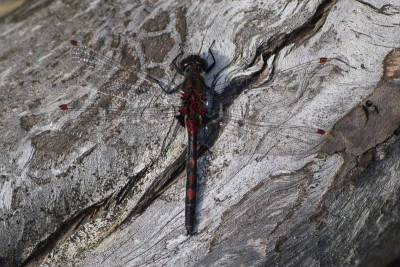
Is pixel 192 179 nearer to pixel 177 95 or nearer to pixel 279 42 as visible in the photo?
pixel 177 95

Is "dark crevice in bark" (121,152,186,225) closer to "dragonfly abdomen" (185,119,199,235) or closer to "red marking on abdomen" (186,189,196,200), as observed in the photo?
"dragonfly abdomen" (185,119,199,235)

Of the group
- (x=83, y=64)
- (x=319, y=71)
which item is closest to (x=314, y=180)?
(x=319, y=71)

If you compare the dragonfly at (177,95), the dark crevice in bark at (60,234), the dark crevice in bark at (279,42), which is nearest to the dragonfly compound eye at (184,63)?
the dragonfly at (177,95)

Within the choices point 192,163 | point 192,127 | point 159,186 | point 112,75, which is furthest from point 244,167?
point 112,75

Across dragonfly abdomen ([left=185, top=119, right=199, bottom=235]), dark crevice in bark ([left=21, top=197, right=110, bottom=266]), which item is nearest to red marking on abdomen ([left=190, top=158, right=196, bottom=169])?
dragonfly abdomen ([left=185, top=119, right=199, bottom=235])

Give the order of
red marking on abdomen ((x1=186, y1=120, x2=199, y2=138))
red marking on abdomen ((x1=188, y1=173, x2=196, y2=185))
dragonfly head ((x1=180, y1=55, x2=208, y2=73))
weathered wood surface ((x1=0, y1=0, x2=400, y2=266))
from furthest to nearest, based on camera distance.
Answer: dragonfly head ((x1=180, y1=55, x2=208, y2=73)) → red marking on abdomen ((x1=186, y1=120, x2=199, y2=138)) → red marking on abdomen ((x1=188, y1=173, x2=196, y2=185)) → weathered wood surface ((x1=0, y1=0, x2=400, y2=266))

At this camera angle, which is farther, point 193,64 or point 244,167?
point 193,64
